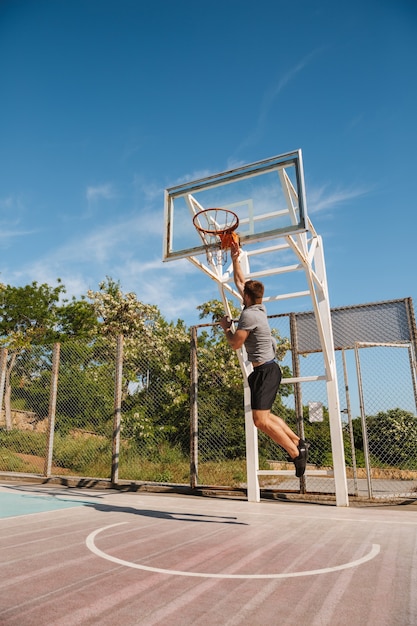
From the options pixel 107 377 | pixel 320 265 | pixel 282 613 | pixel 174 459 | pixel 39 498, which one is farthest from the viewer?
pixel 107 377

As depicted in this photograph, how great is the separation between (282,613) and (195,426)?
501 cm

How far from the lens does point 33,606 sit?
6.22 feet

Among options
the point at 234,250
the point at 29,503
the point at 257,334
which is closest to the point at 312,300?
the point at 234,250

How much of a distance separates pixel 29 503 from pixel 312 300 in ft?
15.3

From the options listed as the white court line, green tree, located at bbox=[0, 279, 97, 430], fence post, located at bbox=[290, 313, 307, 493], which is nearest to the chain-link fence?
fence post, located at bbox=[290, 313, 307, 493]

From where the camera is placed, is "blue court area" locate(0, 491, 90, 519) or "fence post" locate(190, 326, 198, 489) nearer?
"blue court area" locate(0, 491, 90, 519)

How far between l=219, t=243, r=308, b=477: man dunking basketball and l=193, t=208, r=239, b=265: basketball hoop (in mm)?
1492

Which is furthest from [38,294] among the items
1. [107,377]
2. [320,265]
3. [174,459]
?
[320,265]

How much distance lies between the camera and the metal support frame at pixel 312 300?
5633 mm

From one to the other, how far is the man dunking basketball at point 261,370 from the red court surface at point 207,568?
2.56 feet

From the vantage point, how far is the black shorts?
4.02 meters

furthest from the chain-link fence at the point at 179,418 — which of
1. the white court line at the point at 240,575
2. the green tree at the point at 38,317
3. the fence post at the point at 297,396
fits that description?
the green tree at the point at 38,317

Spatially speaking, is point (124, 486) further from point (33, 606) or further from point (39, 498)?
point (33, 606)

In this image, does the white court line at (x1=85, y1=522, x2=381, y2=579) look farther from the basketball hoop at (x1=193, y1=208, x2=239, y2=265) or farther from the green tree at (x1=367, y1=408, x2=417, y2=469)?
the green tree at (x1=367, y1=408, x2=417, y2=469)
